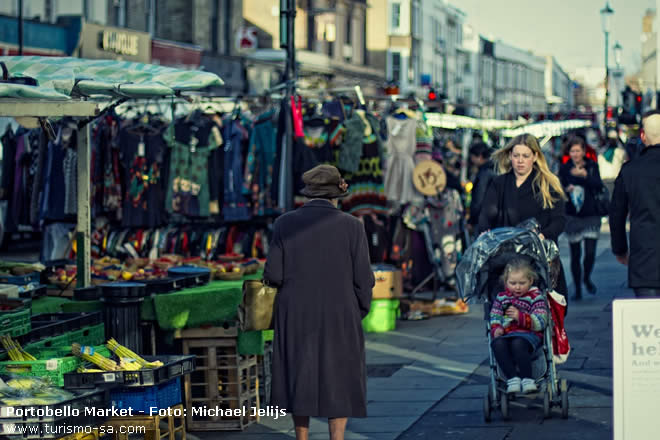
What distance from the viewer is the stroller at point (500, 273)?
8.41 metres

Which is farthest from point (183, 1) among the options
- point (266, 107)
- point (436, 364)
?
point (436, 364)

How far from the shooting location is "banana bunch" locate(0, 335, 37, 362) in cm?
720

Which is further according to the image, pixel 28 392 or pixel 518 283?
pixel 518 283

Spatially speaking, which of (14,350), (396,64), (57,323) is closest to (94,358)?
(14,350)

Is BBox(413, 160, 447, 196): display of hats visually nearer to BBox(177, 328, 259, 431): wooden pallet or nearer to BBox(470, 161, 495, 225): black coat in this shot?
BBox(470, 161, 495, 225): black coat

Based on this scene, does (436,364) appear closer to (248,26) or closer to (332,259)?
(332,259)

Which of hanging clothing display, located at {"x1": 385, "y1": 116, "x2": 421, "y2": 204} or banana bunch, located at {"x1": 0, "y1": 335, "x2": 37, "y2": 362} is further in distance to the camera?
hanging clothing display, located at {"x1": 385, "y1": 116, "x2": 421, "y2": 204}

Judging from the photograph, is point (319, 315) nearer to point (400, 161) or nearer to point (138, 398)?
point (138, 398)

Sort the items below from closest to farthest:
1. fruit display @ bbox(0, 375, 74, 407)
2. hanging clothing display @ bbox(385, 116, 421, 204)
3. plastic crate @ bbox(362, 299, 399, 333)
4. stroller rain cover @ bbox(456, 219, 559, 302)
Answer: fruit display @ bbox(0, 375, 74, 407) → stroller rain cover @ bbox(456, 219, 559, 302) → plastic crate @ bbox(362, 299, 399, 333) → hanging clothing display @ bbox(385, 116, 421, 204)

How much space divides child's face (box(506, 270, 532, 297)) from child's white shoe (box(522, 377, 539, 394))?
71 centimetres

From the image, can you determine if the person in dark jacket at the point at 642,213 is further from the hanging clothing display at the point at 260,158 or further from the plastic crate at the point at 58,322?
the hanging clothing display at the point at 260,158

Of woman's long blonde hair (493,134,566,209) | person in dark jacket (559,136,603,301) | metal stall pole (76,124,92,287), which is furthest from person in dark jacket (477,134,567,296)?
person in dark jacket (559,136,603,301)

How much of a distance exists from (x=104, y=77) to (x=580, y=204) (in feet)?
27.2

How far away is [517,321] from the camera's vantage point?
28.2 feet
